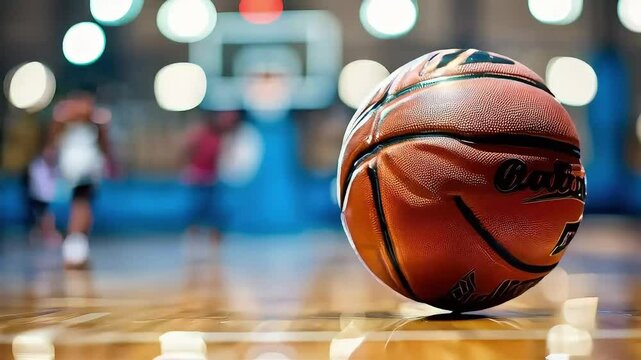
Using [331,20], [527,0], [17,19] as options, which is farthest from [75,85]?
[527,0]

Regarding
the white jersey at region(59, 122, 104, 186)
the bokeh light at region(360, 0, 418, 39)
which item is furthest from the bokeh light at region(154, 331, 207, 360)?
the bokeh light at region(360, 0, 418, 39)

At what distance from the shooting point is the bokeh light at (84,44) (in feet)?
37.3

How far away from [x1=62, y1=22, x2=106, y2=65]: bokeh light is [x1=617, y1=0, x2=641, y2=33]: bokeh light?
280 inches

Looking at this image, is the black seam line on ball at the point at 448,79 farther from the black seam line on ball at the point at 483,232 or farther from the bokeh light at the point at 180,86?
the bokeh light at the point at 180,86

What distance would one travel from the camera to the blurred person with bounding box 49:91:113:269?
5004mm

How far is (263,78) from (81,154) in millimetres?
4751

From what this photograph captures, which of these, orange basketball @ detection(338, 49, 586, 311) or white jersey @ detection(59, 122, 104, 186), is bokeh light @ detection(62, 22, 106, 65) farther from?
orange basketball @ detection(338, 49, 586, 311)

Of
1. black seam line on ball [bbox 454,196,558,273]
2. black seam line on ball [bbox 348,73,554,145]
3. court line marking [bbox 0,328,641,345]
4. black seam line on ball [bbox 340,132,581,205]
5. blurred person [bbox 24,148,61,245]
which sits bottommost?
court line marking [bbox 0,328,641,345]

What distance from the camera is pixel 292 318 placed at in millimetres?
2158

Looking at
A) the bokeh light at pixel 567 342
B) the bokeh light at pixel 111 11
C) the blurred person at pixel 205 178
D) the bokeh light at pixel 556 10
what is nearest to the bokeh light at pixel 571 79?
the bokeh light at pixel 556 10

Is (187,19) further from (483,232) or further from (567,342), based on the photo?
(567,342)

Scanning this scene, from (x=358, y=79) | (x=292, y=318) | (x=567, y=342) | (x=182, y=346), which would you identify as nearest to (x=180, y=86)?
(x=358, y=79)

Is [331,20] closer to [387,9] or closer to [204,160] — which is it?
[387,9]

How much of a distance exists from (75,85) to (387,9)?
4.27 metres
